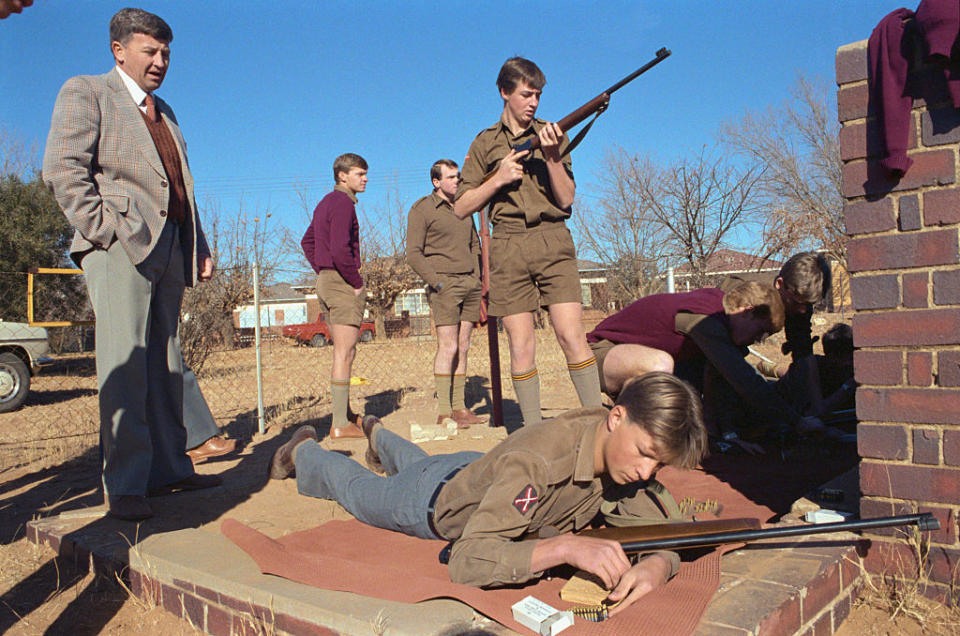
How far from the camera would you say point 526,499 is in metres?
2.09

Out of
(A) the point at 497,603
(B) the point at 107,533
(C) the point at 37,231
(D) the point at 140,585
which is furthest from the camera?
(C) the point at 37,231

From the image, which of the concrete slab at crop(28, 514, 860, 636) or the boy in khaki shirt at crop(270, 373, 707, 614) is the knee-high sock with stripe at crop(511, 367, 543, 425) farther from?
the concrete slab at crop(28, 514, 860, 636)

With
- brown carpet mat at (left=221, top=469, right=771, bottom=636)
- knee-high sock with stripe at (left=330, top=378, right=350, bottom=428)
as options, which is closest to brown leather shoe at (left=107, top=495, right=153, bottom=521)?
brown carpet mat at (left=221, top=469, right=771, bottom=636)

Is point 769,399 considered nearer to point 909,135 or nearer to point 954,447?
point 954,447

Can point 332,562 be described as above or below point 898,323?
below

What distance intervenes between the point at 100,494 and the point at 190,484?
0.60 metres

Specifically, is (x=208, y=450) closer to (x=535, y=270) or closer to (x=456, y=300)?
(x=456, y=300)

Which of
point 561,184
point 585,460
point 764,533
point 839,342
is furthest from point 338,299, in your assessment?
point 764,533

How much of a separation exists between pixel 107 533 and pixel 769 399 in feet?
10.7

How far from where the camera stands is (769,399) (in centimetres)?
370

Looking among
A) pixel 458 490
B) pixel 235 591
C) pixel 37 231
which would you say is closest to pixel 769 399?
pixel 458 490

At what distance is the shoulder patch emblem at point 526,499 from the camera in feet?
Answer: 6.82

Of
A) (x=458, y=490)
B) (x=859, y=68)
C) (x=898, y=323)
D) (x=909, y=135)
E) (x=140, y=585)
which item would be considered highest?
(x=859, y=68)

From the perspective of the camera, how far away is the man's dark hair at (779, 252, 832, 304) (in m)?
3.84
